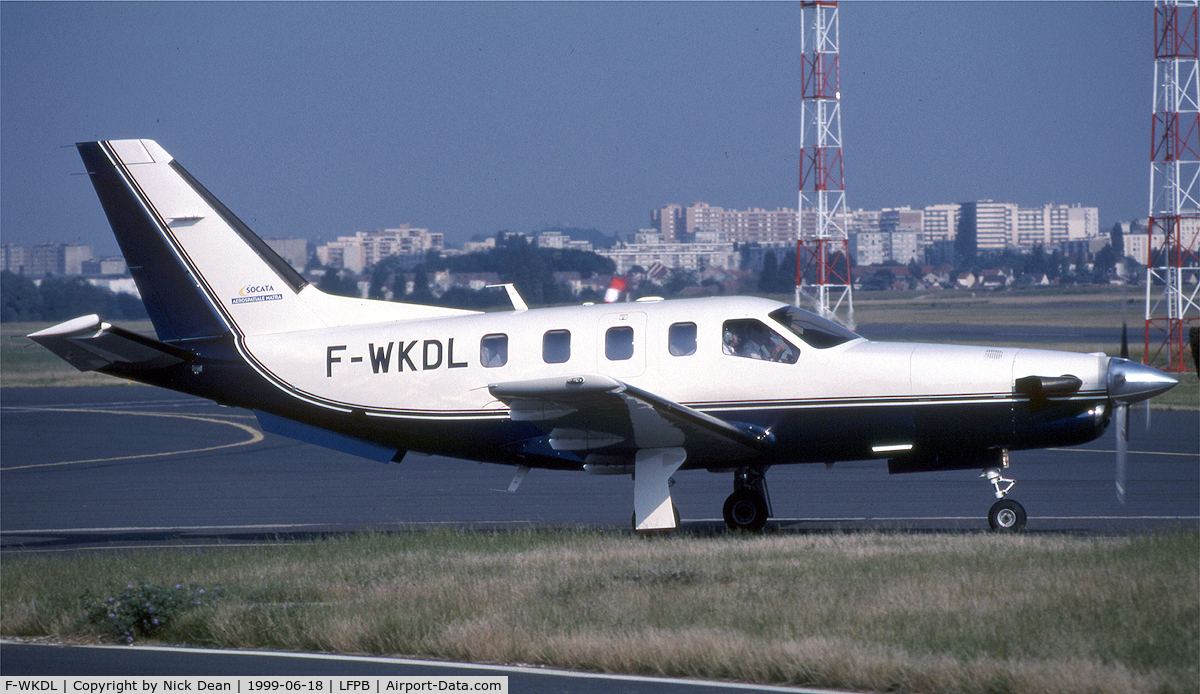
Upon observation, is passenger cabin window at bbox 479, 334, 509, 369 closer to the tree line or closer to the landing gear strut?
the landing gear strut

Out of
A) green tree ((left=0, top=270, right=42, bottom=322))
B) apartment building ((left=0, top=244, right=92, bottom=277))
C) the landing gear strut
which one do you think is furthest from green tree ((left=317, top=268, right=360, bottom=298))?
apartment building ((left=0, top=244, right=92, bottom=277))

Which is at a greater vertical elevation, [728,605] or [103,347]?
[103,347]

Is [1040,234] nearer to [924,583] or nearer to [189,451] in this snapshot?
[189,451]

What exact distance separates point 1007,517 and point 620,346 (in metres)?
4.58

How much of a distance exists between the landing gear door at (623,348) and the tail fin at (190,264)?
107 inches

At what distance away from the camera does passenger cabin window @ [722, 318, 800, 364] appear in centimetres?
1191

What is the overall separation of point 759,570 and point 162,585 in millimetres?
5097

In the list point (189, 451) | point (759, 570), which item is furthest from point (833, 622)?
point (189, 451)

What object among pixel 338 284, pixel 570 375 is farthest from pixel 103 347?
pixel 338 284

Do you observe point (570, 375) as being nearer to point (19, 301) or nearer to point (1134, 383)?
point (1134, 383)

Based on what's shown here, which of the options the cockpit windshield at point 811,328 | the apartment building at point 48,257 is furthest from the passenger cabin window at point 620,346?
the apartment building at point 48,257

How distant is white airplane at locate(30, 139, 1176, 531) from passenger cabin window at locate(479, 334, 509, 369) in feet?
0.09

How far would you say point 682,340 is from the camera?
39.6ft

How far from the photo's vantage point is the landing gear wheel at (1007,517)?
11.5 metres
